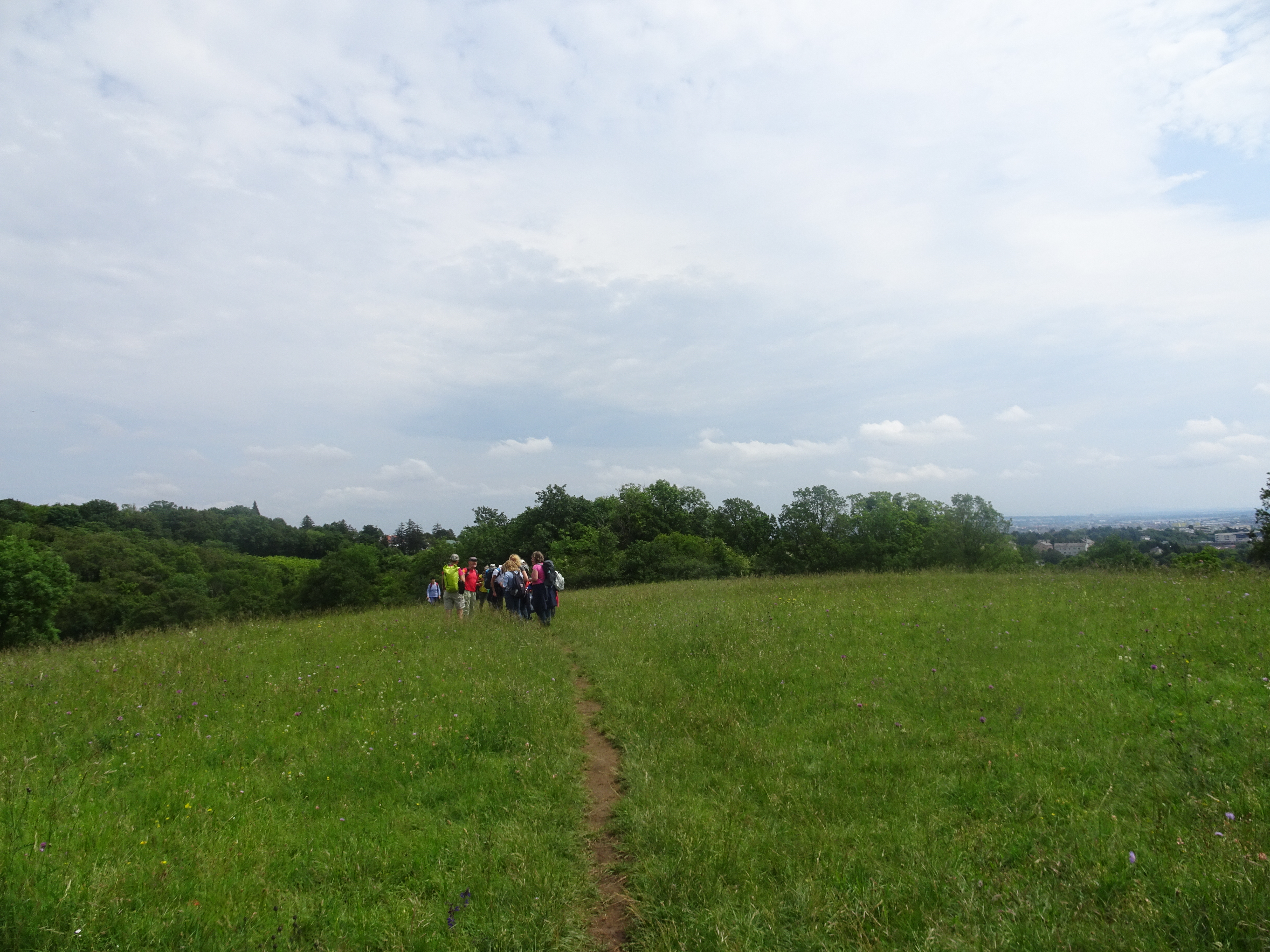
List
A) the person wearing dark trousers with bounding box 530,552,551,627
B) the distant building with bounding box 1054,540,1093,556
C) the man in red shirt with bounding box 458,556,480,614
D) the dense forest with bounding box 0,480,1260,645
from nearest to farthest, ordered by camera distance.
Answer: the person wearing dark trousers with bounding box 530,552,551,627, the man in red shirt with bounding box 458,556,480,614, the dense forest with bounding box 0,480,1260,645, the distant building with bounding box 1054,540,1093,556

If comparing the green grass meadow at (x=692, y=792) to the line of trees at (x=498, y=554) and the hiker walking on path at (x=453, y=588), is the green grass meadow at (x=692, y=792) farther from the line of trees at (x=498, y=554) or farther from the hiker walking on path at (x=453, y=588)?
the line of trees at (x=498, y=554)

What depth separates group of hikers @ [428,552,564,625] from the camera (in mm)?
17266

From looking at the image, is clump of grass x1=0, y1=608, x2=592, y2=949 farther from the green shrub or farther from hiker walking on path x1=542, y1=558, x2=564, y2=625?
the green shrub

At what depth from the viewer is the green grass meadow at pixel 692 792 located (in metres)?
3.97

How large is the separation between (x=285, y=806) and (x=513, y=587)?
12958mm

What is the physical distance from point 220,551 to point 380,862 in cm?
12803

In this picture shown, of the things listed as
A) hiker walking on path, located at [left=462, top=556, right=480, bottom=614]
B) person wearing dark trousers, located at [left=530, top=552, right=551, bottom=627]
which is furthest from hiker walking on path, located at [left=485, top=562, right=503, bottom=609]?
person wearing dark trousers, located at [left=530, top=552, right=551, bottom=627]

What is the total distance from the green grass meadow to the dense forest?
12.2 m

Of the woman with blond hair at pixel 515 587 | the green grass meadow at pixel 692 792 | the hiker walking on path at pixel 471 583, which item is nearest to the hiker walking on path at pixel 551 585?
the woman with blond hair at pixel 515 587

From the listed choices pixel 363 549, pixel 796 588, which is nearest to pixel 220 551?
pixel 363 549

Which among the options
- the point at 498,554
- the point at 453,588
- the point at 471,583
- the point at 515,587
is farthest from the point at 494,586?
the point at 498,554

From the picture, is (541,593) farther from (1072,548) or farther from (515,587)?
(1072,548)

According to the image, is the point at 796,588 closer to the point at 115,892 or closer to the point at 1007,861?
the point at 1007,861

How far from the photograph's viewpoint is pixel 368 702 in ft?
28.1
